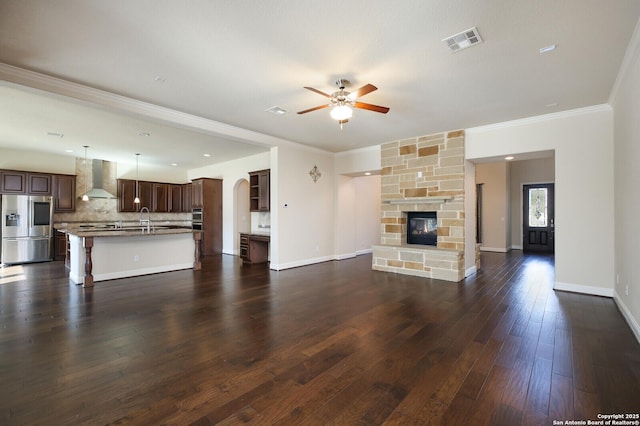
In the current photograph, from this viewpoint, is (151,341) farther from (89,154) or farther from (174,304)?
(89,154)

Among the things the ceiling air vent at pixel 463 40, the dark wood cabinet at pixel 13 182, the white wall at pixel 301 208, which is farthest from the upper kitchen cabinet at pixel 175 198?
the ceiling air vent at pixel 463 40

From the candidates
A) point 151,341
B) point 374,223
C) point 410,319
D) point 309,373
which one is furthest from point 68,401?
point 374,223

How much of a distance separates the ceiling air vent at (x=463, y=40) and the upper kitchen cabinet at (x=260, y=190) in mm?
5257

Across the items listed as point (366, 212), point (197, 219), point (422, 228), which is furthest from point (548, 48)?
point (197, 219)

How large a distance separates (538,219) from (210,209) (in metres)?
10.7

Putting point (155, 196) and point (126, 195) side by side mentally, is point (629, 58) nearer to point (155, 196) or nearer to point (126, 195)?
point (155, 196)

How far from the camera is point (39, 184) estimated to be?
7.87 metres

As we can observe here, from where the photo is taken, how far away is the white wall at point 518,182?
948cm

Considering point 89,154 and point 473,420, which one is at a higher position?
point 89,154

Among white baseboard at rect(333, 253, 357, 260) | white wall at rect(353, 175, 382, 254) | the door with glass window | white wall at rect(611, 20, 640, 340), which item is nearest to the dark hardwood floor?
white wall at rect(611, 20, 640, 340)

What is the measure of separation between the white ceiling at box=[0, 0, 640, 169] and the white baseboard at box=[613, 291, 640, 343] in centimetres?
276

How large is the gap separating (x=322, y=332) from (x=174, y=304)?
2257mm

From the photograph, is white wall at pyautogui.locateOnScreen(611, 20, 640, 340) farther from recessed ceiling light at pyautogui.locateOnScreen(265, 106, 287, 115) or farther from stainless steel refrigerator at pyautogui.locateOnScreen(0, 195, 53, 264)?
stainless steel refrigerator at pyautogui.locateOnScreen(0, 195, 53, 264)

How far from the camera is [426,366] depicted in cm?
240
